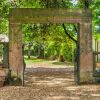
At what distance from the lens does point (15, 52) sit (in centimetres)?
1753

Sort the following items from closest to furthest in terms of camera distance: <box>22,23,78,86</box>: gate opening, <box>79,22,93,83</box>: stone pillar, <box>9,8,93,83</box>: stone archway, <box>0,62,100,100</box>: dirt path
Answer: <box>0,62,100,100</box>: dirt path
<box>9,8,93,83</box>: stone archway
<box>79,22,93,83</box>: stone pillar
<box>22,23,78,86</box>: gate opening

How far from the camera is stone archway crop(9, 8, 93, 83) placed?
1745cm

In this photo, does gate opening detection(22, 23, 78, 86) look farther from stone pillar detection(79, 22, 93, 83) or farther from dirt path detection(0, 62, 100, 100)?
dirt path detection(0, 62, 100, 100)

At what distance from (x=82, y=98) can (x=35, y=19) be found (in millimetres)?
5506

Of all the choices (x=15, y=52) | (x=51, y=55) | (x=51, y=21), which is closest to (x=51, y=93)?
(x=15, y=52)

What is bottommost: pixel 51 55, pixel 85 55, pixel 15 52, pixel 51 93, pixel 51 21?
pixel 51 93

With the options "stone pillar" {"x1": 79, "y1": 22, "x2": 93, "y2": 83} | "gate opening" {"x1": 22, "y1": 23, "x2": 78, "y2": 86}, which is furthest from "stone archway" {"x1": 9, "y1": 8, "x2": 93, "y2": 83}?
"gate opening" {"x1": 22, "y1": 23, "x2": 78, "y2": 86}

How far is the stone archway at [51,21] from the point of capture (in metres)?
17.5

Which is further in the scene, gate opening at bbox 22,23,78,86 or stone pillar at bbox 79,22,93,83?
gate opening at bbox 22,23,78,86

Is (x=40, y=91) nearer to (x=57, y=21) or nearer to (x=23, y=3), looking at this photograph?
(x=57, y=21)

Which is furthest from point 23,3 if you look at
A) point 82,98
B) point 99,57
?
point 82,98

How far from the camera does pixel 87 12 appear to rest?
57.8 ft

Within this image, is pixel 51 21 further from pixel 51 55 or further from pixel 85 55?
pixel 51 55

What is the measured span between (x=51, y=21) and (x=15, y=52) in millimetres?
2098
